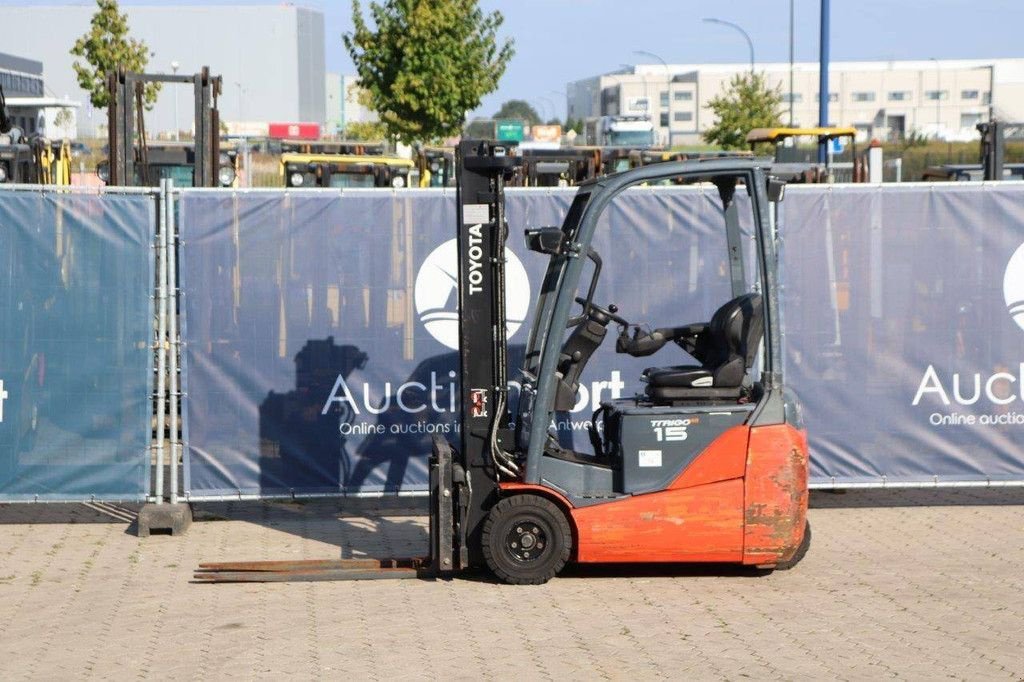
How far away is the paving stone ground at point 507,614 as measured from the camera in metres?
7.02

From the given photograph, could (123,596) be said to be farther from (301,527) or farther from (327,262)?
(327,262)

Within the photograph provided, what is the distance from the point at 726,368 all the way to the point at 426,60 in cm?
3748

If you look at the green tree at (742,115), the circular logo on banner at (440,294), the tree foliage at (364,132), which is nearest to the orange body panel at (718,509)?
the circular logo on banner at (440,294)

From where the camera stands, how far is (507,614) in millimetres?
7980

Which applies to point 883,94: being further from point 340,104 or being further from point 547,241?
point 547,241

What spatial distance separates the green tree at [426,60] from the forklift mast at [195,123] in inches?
1070

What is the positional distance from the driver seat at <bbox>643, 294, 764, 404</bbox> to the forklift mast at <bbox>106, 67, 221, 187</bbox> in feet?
28.7

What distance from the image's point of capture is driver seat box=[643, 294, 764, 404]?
8641 mm

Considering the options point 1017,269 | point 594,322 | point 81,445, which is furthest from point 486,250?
point 1017,269

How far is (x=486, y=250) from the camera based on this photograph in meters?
8.69

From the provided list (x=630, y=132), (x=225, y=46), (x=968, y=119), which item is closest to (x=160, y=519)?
(x=630, y=132)

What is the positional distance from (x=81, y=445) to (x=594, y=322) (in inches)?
158

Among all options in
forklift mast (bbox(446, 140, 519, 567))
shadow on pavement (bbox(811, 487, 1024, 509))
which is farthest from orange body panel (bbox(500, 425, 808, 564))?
shadow on pavement (bbox(811, 487, 1024, 509))

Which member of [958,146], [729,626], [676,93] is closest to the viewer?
[729,626]
